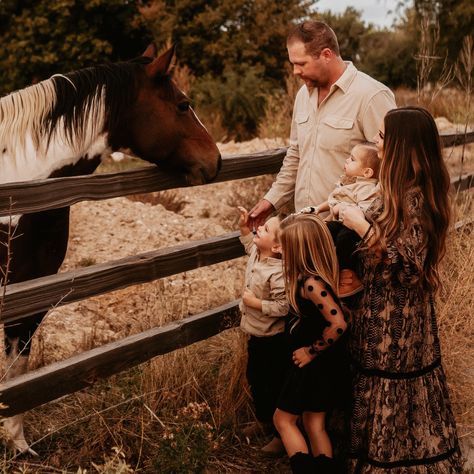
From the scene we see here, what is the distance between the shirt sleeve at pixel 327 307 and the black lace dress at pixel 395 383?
0.54ft

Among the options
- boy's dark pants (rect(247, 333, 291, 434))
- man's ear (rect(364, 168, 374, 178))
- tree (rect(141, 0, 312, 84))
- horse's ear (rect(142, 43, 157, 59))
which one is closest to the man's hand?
boy's dark pants (rect(247, 333, 291, 434))

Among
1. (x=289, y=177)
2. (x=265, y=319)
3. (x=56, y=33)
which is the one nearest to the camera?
(x=265, y=319)

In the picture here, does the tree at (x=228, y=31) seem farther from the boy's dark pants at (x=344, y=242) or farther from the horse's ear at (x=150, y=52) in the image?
the boy's dark pants at (x=344, y=242)

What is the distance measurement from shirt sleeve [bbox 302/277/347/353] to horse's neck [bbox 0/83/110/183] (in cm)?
135

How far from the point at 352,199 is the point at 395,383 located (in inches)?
32.0

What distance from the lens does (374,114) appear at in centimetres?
340

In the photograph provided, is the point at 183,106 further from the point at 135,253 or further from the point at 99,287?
the point at 135,253

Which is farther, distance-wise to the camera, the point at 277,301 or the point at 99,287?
the point at 99,287

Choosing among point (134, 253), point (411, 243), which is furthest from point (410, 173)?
point (134, 253)

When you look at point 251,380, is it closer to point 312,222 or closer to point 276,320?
point 276,320

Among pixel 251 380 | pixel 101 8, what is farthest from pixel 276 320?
pixel 101 8

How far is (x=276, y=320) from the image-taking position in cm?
318

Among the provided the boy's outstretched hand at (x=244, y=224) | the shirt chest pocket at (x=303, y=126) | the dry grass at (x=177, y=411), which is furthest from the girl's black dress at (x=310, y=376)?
the shirt chest pocket at (x=303, y=126)

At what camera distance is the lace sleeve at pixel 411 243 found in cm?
277
